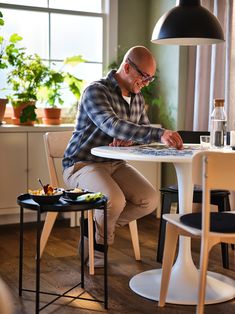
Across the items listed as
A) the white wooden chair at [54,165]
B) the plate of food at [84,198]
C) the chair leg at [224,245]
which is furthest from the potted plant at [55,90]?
the plate of food at [84,198]

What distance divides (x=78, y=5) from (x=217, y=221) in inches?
114

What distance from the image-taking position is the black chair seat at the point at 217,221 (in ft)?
6.79

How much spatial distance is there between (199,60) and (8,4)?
1.57 meters

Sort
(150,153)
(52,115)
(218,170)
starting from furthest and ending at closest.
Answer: (52,115)
(150,153)
(218,170)

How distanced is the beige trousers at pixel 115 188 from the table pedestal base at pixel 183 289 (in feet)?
0.97

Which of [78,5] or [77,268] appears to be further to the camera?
[78,5]

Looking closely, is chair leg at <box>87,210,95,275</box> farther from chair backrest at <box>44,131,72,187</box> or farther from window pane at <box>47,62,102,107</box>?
window pane at <box>47,62,102,107</box>

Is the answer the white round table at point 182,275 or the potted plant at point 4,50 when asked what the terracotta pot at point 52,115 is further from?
the white round table at point 182,275

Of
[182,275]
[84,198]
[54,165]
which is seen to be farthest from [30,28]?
[182,275]

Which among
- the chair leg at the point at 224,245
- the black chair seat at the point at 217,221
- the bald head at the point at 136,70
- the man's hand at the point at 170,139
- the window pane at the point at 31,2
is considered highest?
the window pane at the point at 31,2

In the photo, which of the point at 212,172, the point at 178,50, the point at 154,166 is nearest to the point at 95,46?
the point at 178,50

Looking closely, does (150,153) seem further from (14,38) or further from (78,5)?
(78,5)

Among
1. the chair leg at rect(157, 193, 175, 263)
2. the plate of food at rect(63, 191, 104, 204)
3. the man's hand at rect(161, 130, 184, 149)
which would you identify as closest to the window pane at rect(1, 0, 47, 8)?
the chair leg at rect(157, 193, 175, 263)

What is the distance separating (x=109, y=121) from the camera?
2.71 meters
